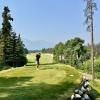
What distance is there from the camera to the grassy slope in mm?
27205

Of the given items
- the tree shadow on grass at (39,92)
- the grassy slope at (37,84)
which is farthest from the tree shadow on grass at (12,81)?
the tree shadow on grass at (39,92)

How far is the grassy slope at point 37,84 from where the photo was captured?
2720 cm

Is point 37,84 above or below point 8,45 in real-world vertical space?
below

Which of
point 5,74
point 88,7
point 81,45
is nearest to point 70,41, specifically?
point 81,45

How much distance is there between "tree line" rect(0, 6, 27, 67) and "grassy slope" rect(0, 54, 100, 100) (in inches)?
2113

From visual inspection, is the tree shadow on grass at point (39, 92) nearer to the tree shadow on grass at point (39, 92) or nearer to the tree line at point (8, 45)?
the tree shadow on grass at point (39, 92)

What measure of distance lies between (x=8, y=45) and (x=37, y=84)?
6809 cm

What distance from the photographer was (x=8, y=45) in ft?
326

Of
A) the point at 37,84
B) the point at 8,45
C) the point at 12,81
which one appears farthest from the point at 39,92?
the point at 8,45

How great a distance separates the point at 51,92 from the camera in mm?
29109

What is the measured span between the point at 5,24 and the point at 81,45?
190 feet

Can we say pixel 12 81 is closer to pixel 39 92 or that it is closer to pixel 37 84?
pixel 37 84

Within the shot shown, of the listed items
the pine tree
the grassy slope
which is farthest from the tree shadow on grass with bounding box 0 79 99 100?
the pine tree

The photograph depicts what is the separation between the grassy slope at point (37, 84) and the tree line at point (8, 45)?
176ft
